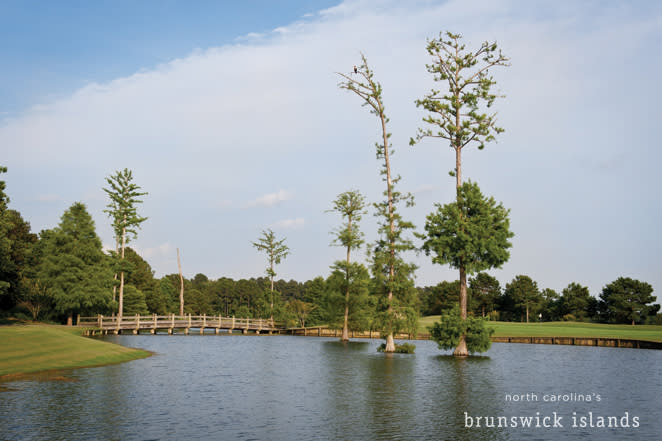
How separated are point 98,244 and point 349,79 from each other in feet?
140

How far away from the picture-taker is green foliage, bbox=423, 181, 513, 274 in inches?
1473

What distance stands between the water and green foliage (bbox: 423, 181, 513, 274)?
7.60m

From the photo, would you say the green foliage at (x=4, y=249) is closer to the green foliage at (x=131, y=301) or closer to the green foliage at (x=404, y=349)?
the green foliage at (x=131, y=301)

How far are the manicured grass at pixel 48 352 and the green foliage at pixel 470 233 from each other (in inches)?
852

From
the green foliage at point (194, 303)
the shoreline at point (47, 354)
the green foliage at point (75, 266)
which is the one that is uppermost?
the green foliage at point (75, 266)

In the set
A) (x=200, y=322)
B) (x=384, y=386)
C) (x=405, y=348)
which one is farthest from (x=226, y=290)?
(x=384, y=386)

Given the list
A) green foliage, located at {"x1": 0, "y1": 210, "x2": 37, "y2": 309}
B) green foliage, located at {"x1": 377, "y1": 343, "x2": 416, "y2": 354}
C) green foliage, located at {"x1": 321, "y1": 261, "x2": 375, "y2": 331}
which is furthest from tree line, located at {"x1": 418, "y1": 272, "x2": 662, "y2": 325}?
green foliage, located at {"x1": 0, "y1": 210, "x2": 37, "y2": 309}

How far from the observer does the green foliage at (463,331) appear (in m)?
38.3

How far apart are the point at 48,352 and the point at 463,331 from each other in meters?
25.8

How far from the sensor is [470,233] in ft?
124

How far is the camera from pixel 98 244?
231ft

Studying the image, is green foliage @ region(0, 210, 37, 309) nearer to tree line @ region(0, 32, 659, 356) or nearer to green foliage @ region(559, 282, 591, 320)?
tree line @ region(0, 32, 659, 356)

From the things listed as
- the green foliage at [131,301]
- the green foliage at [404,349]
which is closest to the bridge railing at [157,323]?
the green foliage at [131,301]

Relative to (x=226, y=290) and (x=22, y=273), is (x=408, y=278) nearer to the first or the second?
(x=22, y=273)
